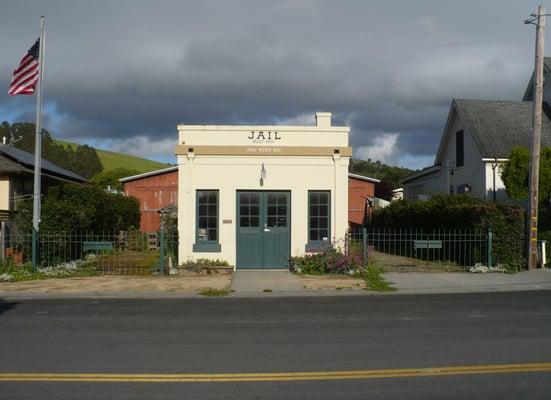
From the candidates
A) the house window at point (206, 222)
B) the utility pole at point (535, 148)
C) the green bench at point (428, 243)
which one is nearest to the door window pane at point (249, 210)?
the house window at point (206, 222)

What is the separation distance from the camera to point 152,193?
Answer: 38.2 metres

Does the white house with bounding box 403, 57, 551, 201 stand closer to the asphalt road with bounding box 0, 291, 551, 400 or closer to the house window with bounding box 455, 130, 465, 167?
the house window with bounding box 455, 130, 465, 167

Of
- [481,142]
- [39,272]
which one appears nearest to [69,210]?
[39,272]

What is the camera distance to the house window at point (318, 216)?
60.7 feet

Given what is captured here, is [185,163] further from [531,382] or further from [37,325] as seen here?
[531,382]

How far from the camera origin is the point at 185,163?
59.6ft

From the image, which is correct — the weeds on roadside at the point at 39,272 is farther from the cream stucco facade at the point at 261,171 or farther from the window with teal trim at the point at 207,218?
the window with teal trim at the point at 207,218

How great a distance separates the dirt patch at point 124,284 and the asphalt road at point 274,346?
1.70 metres

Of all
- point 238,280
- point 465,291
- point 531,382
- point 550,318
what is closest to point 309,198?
point 238,280

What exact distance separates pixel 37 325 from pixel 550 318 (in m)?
8.61

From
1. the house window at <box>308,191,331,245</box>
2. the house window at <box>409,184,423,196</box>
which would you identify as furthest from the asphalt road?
the house window at <box>409,184,423,196</box>

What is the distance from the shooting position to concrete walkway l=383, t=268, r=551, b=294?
15.1 metres

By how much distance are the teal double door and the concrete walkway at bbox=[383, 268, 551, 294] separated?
3253mm

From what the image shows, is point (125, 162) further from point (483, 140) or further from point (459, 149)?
point (483, 140)
